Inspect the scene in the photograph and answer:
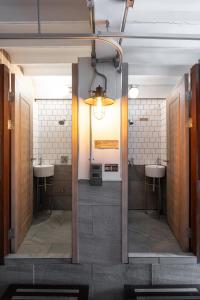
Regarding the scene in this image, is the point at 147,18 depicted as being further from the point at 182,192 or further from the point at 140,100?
the point at 140,100

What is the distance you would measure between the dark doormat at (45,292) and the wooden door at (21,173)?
41 cm

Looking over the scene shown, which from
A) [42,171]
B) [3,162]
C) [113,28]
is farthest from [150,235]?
[113,28]

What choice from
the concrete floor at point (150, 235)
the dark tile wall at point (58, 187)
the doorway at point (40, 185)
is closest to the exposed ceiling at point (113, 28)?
the doorway at point (40, 185)

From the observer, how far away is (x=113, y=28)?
196 cm

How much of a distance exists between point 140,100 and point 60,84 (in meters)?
1.62

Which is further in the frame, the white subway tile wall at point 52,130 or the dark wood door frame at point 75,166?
the white subway tile wall at point 52,130

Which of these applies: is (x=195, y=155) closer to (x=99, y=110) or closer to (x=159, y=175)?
(x=99, y=110)

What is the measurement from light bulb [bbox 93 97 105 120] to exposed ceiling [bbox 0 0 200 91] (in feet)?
1.74

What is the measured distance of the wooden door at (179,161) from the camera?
2.37 m

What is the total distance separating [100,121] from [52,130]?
Answer: 2.25m

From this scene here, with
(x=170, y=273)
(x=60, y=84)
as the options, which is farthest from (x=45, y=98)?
(x=170, y=273)

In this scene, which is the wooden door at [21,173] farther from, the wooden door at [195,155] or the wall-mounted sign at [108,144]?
the wooden door at [195,155]

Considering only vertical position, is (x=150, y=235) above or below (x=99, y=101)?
below

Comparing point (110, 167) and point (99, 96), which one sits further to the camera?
point (110, 167)
